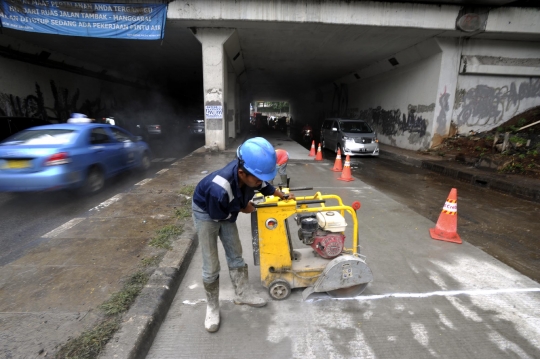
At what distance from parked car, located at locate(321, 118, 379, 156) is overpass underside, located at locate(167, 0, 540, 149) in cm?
277

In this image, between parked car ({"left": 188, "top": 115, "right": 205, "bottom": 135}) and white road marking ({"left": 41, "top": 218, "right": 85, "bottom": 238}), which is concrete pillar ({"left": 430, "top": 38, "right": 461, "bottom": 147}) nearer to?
white road marking ({"left": 41, "top": 218, "right": 85, "bottom": 238})

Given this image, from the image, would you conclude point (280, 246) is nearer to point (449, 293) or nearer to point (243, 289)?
point (243, 289)

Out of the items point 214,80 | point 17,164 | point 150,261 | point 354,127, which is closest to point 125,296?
point 150,261

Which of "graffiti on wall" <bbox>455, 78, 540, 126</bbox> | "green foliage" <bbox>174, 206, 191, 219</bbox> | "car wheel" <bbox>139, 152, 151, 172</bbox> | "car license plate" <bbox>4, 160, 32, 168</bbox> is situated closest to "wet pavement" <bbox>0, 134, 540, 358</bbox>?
"green foliage" <bbox>174, 206, 191, 219</bbox>

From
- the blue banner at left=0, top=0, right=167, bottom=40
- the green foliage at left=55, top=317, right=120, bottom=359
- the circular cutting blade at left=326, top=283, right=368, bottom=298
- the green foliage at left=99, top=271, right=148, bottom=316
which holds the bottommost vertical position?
the circular cutting blade at left=326, top=283, right=368, bottom=298

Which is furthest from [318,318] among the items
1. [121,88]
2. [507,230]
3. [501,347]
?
[121,88]

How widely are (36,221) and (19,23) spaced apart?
9659 mm

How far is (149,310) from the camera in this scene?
247 cm

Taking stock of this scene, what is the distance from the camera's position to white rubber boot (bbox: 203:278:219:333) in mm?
2446

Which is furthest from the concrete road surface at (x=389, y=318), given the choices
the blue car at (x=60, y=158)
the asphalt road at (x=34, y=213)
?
the blue car at (x=60, y=158)

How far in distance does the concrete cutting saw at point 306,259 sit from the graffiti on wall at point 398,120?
13.0 metres

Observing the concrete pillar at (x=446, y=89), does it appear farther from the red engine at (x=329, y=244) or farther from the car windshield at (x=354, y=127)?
the red engine at (x=329, y=244)

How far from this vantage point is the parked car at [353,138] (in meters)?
13.1

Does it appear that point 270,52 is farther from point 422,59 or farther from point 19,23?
point 19,23
